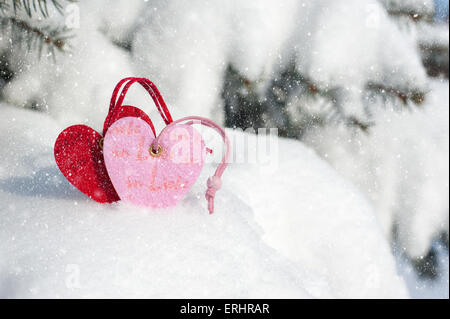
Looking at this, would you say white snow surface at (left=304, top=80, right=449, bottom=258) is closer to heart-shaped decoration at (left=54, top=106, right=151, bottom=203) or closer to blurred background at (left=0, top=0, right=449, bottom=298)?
blurred background at (left=0, top=0, right=449, bottom=298)

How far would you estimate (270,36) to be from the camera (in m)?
0.68

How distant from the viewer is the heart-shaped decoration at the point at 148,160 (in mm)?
453

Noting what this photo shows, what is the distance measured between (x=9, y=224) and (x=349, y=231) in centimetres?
46

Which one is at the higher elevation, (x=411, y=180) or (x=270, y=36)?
(x=270, y=36)

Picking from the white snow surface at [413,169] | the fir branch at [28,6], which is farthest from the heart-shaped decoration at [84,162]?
the white snow surface at [413,169]

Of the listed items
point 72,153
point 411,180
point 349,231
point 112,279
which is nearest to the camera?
point 112,279

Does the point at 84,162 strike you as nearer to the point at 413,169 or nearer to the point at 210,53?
the point at 210,53

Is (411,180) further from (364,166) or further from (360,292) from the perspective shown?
(360,292)

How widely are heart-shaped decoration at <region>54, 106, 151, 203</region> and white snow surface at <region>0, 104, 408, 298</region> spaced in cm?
2

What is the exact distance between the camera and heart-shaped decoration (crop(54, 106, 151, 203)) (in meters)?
0.46

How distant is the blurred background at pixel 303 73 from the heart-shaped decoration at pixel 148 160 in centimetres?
28

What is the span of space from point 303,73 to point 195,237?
403 millimetres

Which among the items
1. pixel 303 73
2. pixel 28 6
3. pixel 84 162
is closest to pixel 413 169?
pixel 303 73
